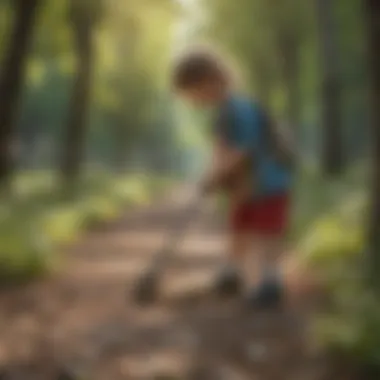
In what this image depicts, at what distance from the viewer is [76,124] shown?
3.26 ft

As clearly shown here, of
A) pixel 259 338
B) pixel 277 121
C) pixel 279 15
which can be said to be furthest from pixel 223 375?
pixel 279 15

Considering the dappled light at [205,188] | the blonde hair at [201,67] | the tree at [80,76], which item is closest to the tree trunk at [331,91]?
the dappled light at [205,188]

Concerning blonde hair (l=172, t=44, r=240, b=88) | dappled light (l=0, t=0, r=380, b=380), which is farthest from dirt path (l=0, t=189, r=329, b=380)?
blonde hair (l=172, t=44, r=240, b=88)

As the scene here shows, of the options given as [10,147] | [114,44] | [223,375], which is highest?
[114,44]

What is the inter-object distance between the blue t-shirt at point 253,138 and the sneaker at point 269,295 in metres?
0.10

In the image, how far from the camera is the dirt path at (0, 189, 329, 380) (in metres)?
0.94

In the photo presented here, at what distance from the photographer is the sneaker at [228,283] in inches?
37.9

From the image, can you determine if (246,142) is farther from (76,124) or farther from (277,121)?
(76,124)

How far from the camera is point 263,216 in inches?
37.1

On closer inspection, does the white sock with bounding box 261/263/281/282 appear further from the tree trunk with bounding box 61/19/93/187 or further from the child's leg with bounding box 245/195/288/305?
the tree trunk with bounding box 61/19/93/187

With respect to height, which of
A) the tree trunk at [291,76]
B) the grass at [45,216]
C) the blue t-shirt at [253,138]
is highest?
the tree trunk at [291,76]

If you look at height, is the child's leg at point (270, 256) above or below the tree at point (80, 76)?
below

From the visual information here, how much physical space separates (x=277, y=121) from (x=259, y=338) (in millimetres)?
235

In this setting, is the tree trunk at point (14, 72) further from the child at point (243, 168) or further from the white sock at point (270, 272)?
the white sock at point (270, 272)
